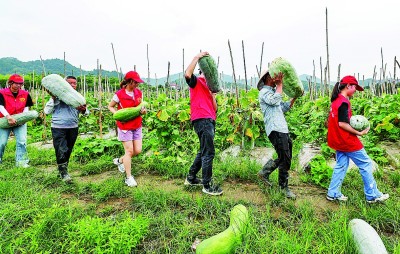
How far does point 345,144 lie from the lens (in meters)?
3.75

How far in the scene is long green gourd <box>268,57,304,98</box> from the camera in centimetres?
379

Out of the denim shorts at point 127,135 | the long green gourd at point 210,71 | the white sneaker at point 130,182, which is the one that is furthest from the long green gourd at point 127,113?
the long green gourd at point 210,71

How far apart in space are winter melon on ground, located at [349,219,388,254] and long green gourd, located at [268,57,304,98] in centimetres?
202

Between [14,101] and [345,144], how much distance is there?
20.1ft

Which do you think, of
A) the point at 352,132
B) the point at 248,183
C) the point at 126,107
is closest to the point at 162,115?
the point at 126,107

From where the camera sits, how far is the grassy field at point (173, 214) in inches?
106

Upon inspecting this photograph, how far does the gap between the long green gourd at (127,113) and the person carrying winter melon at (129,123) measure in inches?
2.4

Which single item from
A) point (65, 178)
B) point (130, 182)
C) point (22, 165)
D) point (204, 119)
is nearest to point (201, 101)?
point (204, 119)

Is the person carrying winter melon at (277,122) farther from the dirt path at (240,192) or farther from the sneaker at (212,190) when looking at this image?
the sneaker at (212,190)

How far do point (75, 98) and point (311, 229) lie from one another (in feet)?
13.3

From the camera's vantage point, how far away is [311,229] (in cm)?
289

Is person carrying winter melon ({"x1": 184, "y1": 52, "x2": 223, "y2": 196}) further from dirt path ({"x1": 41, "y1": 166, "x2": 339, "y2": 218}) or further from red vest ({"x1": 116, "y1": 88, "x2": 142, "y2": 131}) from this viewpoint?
red vest ({"x1": 116, "y1": 88, "x2": 142, "y2": 131})

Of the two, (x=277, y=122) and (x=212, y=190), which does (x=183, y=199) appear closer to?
(x=212, y=190)

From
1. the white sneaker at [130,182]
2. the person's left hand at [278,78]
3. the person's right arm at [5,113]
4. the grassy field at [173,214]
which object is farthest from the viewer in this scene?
the person's right arm at [5,113]
